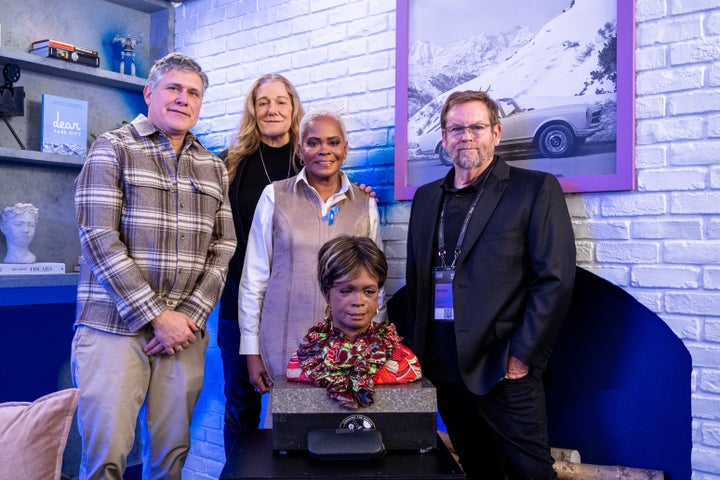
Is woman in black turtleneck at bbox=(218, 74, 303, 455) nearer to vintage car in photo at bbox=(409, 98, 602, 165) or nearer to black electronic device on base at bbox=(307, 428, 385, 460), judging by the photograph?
vintage car in photo at bbox=(409, 98, 602, 165)

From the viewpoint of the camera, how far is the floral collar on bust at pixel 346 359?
4.99 ft

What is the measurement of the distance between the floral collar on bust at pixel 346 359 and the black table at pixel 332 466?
141 millimetres

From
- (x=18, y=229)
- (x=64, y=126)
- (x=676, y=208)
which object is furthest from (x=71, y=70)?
(x=676, y=208)

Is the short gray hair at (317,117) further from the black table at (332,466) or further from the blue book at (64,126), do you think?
the blue book at (64,126)

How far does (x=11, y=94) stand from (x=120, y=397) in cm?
174

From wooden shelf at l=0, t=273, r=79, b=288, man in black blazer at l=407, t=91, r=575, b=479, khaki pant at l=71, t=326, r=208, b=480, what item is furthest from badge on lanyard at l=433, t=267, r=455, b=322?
wooden shelf at l=0, t=273, r=79, b=288

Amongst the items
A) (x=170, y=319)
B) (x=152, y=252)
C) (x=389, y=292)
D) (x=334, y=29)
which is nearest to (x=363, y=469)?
(x=170, y=319)

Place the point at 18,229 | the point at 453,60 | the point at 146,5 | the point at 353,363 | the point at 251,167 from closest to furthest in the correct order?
the point at 353,363 → the point at 453,60 → the point at 251,167 → the point at 18,229 → the point at 146,5

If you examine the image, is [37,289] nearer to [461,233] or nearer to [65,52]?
[65,52]

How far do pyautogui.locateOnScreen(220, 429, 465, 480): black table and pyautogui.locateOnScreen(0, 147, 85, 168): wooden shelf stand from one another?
2145mm

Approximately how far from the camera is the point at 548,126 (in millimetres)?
2391

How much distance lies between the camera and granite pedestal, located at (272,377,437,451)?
1513 mm

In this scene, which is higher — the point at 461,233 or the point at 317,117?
the point at 317,117

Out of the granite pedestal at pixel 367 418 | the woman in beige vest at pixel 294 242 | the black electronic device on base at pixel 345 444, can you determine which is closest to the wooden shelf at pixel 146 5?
the woman in beige vest at pixel 294 242
